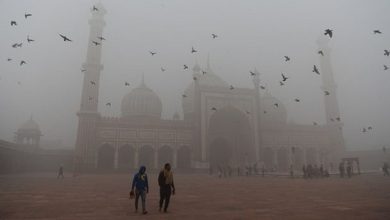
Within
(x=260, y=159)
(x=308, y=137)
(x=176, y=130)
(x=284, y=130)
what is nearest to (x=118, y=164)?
(x=176, y=130)

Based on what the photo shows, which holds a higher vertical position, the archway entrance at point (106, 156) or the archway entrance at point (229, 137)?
the archway entrance at point (229, 137)

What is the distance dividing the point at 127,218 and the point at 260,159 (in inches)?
1191

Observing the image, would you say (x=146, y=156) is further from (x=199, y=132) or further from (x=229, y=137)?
(x=229, y=137)

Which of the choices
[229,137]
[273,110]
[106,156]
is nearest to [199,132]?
[229,137]

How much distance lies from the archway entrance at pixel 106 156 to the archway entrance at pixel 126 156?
790mm

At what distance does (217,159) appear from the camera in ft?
115

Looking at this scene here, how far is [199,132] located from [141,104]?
8501 millimetres

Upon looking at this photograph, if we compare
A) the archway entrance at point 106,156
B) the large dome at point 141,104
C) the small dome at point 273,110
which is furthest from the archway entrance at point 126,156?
the small dome at point 273,110

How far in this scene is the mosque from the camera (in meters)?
30.4

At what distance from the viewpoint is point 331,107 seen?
39219mm

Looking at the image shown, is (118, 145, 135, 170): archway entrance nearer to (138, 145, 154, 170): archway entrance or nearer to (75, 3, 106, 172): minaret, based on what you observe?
(138, 145, 154, 170): archway entrance

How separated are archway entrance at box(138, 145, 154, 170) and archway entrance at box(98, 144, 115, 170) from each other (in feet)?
9.28

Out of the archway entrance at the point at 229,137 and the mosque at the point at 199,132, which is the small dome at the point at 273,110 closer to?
the mosque at the point at 199,132

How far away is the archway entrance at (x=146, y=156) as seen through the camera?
31409 mm
